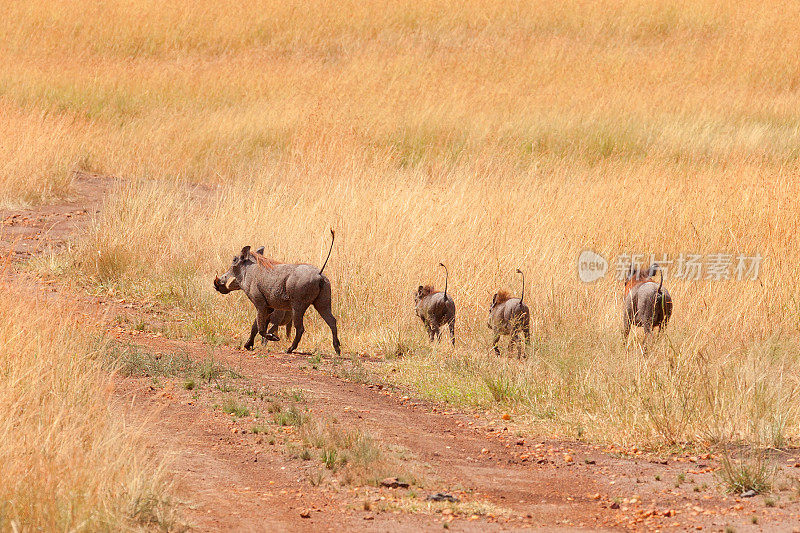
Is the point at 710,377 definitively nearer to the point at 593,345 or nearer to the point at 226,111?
the point at 593,345

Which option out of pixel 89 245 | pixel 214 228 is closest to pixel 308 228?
pixel 214 228

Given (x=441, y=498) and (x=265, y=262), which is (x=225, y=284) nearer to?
(x=265, y=262)

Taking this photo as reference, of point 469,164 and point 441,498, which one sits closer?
point 441,498

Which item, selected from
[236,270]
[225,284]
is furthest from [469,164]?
[236,270]

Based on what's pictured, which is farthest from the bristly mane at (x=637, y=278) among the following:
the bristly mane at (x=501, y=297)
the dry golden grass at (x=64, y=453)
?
the dry golden grass at (x=64, y=453)

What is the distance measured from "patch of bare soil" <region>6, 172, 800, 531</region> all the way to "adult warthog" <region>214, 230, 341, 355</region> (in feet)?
1.86

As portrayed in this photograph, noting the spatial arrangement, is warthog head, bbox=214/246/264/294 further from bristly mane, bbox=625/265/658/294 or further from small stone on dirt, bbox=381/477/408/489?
small stone on dirt, bbox=381/477/408/489

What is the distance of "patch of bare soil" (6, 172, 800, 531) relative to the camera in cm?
440

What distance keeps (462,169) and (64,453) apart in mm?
9515

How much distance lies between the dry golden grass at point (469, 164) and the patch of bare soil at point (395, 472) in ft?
1.41

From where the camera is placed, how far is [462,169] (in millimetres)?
13234

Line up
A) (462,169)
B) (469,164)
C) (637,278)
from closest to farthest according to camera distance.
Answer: (637,278) → (462,169) → (469,164)

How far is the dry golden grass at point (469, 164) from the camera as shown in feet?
22.5

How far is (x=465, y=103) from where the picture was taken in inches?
706
